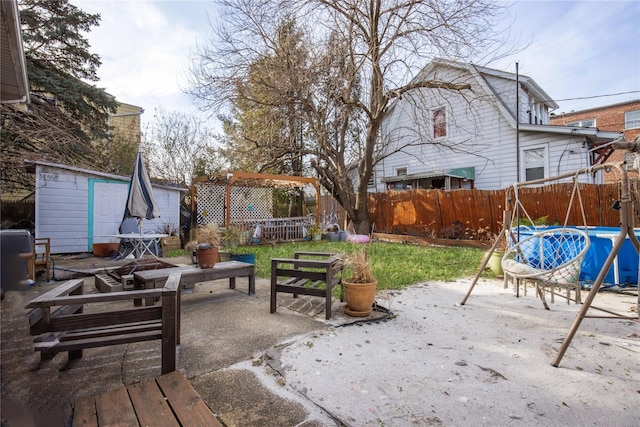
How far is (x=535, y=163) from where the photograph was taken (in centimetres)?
1086

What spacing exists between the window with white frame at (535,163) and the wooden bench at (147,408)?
40.3ft

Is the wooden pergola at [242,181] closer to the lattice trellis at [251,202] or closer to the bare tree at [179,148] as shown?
the lattice trellis at [251,202]

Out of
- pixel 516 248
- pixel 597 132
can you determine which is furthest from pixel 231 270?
pixel 597 132

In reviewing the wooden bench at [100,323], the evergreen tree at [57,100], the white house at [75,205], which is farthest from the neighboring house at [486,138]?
the evergreen tree at [57,100]

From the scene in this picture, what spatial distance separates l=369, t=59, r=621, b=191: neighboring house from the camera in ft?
32.3

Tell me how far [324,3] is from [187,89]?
14.5 ft

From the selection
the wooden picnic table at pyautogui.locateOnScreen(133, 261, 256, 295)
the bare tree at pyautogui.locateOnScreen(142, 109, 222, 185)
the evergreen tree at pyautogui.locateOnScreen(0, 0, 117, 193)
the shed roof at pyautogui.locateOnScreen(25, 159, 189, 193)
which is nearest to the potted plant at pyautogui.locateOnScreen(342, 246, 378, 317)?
the wooden picnic table at pyautogui.locateOnScreen(133, 261, 256, 295)

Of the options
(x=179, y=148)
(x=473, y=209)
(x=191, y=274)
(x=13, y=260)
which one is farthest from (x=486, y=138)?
(x=13, y=260)

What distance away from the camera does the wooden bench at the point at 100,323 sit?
1829 millimetres

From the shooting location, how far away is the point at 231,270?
416cm

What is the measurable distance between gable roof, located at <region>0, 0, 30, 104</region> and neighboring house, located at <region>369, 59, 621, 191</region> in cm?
833

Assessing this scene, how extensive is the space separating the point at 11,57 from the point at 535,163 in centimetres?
1299

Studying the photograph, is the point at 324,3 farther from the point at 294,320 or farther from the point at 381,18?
the point at 294,320

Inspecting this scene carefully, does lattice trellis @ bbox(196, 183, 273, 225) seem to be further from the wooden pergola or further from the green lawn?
the green lawn
